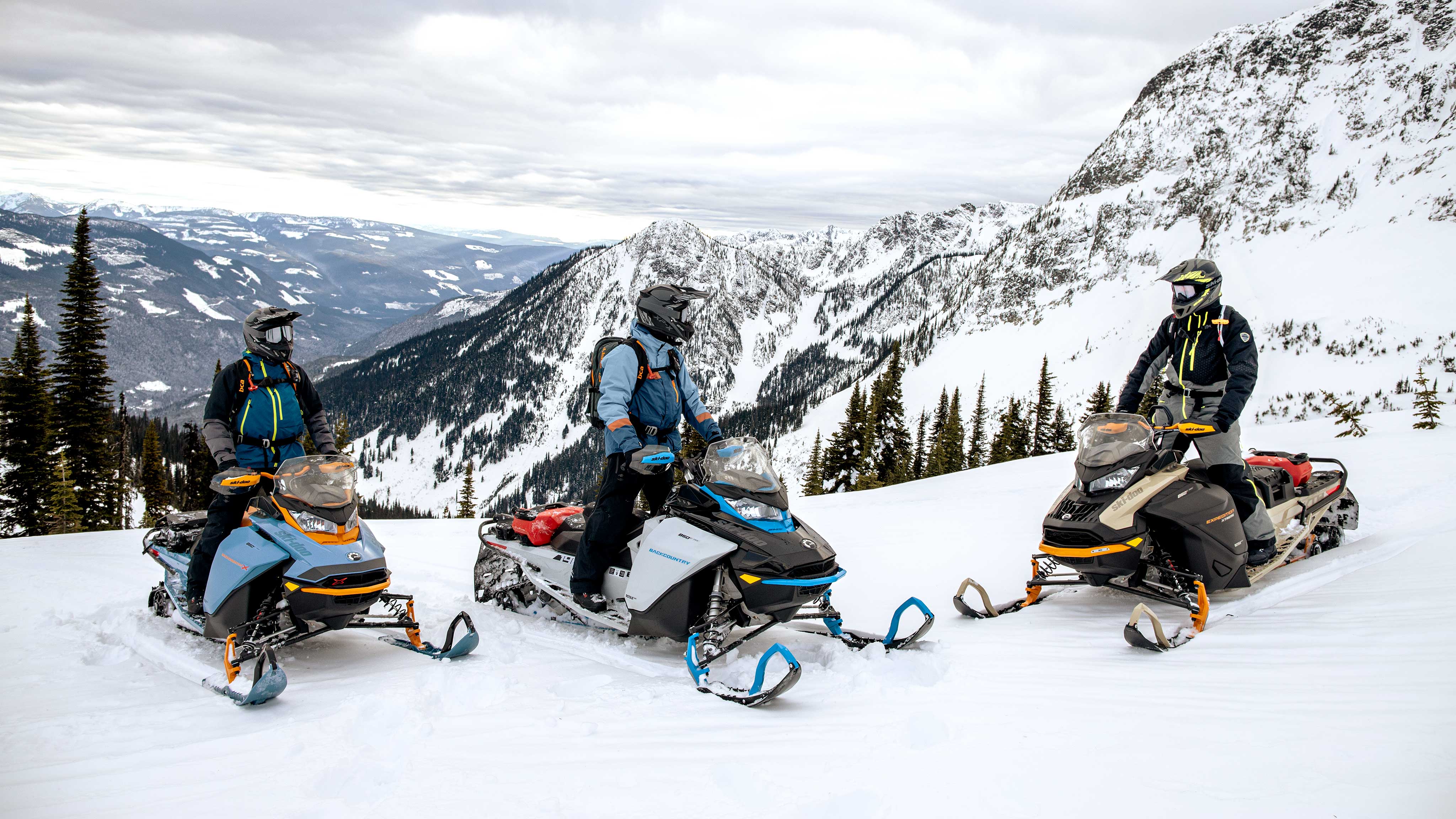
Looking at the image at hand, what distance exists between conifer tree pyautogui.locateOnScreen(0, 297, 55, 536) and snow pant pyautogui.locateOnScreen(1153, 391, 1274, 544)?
3243 cm

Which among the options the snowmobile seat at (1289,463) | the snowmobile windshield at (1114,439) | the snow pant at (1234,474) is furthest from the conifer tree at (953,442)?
the snowmobile windshield at (1114,439)

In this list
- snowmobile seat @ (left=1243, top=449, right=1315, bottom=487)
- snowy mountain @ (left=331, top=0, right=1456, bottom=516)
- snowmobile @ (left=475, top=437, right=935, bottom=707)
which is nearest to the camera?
snowmobile @ (left=475, top=437, right=935, bottom=707)

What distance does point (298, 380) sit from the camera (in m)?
6.39

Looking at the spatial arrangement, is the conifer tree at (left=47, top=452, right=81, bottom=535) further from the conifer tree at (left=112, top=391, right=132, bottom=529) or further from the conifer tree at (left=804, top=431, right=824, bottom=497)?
the conifer tree at (left=804, top=431, right=824, bottom=497)

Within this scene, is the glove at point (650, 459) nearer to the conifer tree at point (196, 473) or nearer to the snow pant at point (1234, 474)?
the snow pant at point (1234, 474)

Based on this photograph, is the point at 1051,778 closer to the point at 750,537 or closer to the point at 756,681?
the point at 756,681

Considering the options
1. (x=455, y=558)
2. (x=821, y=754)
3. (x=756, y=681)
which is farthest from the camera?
(x=455, y=558)

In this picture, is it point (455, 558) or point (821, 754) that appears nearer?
point (821, 754)

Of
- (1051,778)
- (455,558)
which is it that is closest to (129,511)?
(455,558)

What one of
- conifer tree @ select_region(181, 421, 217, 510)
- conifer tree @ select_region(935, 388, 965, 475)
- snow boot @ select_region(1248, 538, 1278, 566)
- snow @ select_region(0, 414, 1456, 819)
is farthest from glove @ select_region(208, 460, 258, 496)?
conifer tree @ select_region(935, 388, 965, 475)

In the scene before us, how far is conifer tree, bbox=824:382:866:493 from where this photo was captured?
36344 millimetres

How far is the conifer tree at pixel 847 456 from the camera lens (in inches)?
1431

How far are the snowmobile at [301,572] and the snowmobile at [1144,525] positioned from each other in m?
4.88

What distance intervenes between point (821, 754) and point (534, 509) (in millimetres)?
4638
